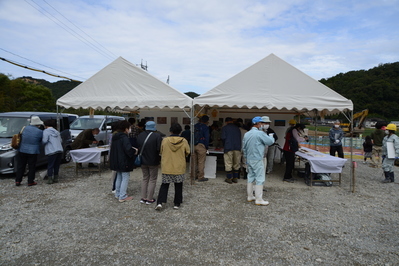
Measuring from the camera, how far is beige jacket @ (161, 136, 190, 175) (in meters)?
4.02

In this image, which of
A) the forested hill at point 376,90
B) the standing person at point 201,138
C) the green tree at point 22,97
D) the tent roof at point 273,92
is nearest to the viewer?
the tent roof at point 273,92

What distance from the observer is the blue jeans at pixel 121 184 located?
14.9ft

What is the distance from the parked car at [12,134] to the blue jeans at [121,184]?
3.02 metres

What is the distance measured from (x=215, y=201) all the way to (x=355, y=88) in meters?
54.8

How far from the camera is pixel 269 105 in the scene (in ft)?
18.2

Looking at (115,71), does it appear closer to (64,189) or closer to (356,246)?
(64,189)

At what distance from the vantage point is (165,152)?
13.3ft

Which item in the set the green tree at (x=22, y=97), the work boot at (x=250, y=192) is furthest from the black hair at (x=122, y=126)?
the green tree at (x=22, y=97)

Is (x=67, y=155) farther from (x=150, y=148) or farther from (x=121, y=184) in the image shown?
(x=150, y=148)

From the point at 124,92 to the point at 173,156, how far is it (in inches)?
113

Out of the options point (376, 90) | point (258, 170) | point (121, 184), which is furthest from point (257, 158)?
point (376, 90)

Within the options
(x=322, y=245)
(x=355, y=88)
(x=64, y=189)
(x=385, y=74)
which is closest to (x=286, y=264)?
(x=322, y=245)

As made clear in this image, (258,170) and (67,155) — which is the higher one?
(258,170)

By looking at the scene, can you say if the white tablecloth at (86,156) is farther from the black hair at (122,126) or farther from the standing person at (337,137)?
the standing person at (337,137)
